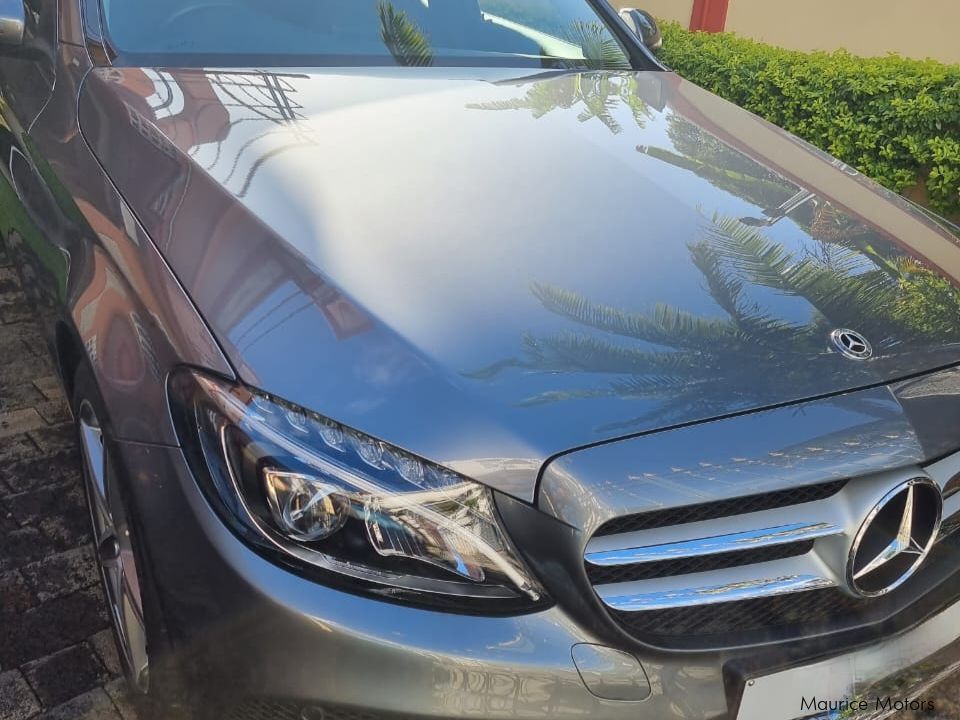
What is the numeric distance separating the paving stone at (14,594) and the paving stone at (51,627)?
0.03 metres

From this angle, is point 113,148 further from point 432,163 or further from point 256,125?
point 432,163

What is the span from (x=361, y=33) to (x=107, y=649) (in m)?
1.60

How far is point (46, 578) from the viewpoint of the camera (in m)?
2.08

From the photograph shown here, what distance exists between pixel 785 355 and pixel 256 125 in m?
1.11

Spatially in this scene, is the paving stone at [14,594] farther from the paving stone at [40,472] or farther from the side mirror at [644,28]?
the side mirror at [644,28]

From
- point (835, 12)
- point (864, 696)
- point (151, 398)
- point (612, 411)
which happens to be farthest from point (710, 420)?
point (835, 12)

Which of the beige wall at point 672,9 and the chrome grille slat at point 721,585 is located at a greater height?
the beige wall at point 672,9

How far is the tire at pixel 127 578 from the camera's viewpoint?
1296 millimetres

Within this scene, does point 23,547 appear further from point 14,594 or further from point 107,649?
point 107,649

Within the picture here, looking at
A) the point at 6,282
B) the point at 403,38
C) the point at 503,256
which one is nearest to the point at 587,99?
the point at 403,38

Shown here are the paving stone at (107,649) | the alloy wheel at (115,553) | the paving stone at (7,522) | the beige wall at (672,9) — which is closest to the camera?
the alloy wheel at (115,553)

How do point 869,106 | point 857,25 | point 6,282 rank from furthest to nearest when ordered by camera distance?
point 857,25 < point 869,106 < point 6,282

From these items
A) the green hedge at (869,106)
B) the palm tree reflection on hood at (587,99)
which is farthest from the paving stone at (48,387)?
the green hedge at (869,106)

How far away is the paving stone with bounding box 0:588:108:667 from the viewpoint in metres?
1.87
